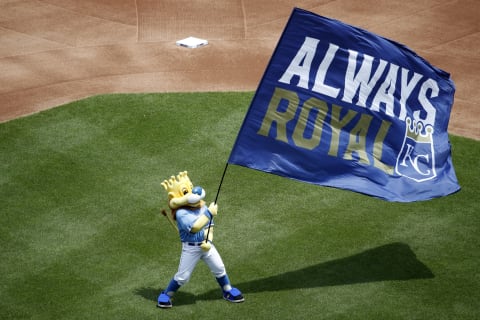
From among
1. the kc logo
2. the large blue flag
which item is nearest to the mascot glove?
the large blue flag

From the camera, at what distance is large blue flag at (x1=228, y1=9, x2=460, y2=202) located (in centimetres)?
1180

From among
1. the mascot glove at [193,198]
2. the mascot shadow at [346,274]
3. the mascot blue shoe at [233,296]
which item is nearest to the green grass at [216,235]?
the mascot shadow at [346,274]

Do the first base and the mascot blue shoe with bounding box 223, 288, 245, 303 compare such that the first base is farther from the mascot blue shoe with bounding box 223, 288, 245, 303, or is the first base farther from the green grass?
the mascot blue shoe with bounding box 223, 288, 245, 303

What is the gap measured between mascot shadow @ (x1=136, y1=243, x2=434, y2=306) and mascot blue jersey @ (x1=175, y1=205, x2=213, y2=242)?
1.14 metres

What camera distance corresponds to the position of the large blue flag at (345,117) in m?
11.8

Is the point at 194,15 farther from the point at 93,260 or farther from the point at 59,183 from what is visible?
the point at 93,260

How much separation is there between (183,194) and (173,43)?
9448 mm

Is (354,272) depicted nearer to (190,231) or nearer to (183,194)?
(190,231)

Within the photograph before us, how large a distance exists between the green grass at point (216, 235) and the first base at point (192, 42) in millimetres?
3591

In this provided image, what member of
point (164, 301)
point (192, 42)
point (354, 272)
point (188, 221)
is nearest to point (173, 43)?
point (192, 42)

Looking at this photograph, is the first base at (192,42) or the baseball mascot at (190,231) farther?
the first base at (192,42)

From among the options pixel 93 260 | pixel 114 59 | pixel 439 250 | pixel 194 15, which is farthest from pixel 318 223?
pixel 194 15

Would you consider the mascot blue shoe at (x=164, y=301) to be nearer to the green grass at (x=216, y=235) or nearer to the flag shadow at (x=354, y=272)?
the green grass at (x=216, y=235)

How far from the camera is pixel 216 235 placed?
45.2ft
